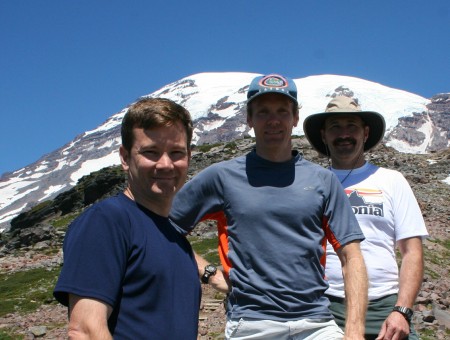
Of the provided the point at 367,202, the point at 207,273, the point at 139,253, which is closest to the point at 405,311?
the point at 367,202

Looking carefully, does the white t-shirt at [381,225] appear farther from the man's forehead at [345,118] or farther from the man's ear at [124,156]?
the man's ear at [124,156]

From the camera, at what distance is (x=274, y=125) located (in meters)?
4.48

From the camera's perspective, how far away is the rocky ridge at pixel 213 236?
A: 43.7 feet

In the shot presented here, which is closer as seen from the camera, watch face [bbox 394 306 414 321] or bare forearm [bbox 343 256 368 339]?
bare forearm [bbox 343 256 368 339]

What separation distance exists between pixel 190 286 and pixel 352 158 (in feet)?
8.03

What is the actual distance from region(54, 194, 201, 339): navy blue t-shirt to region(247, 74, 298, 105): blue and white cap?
4.87 feet

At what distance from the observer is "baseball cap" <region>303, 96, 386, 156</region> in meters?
5.40

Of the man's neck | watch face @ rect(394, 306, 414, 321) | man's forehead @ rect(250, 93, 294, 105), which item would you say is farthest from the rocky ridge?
the man's neck

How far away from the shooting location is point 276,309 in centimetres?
406

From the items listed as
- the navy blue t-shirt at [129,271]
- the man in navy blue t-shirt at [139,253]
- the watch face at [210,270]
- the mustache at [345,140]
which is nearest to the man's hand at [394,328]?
the watch face at [210,270]

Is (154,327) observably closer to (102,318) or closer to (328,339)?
(102,318)

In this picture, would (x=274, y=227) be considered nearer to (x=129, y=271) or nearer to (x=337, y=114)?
(x=129, y=271)

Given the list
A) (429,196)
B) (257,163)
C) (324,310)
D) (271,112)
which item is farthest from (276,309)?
(429,196)

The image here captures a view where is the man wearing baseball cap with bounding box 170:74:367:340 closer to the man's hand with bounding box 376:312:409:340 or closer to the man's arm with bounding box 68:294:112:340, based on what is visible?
the man's hand with bounding box 376:312:409:340
